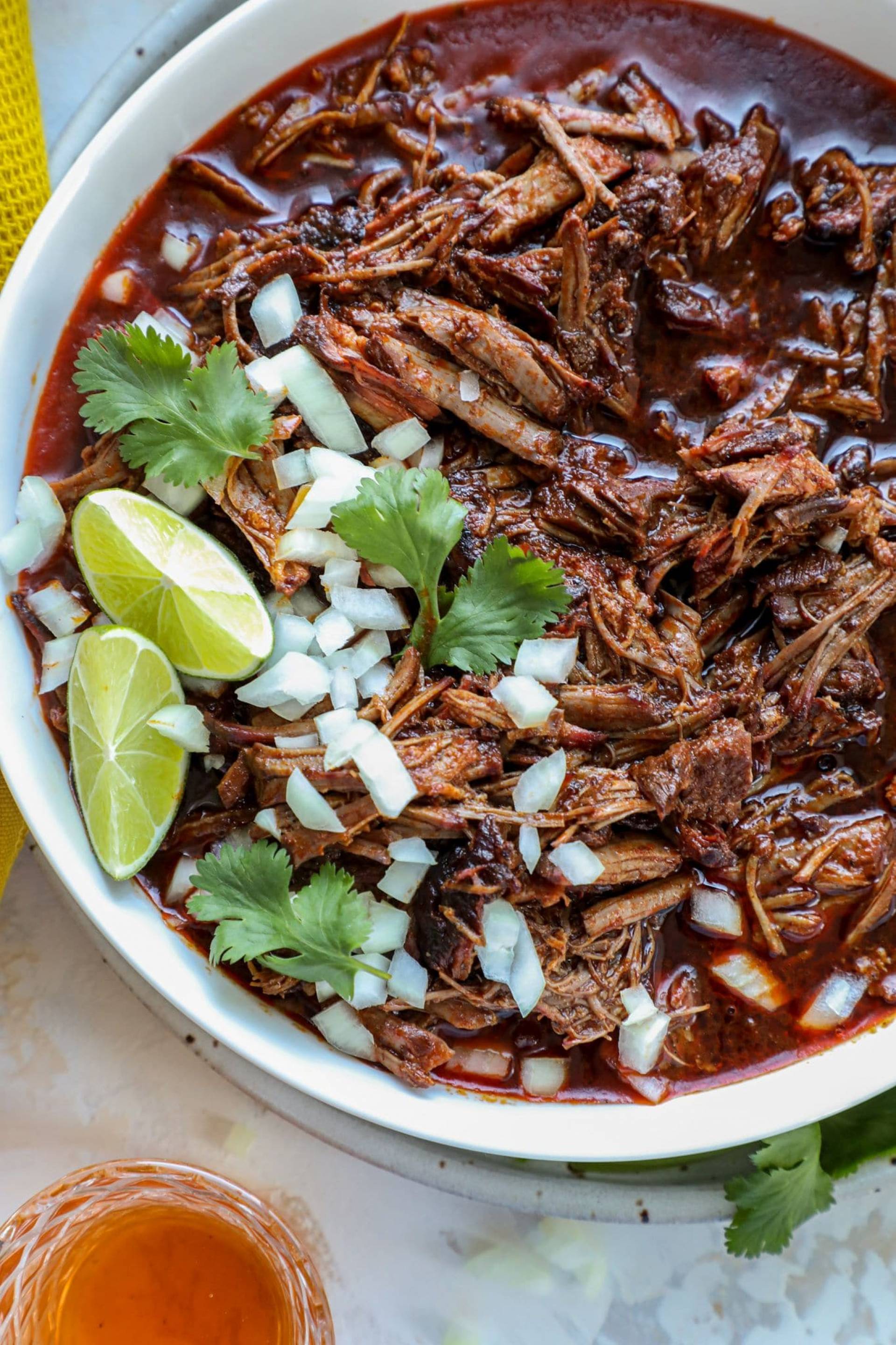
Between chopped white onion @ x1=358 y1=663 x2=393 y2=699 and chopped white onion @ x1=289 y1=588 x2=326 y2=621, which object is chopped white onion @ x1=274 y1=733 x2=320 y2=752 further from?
chopped white onion @ x1=289 y1=588 x2=326 y2=621

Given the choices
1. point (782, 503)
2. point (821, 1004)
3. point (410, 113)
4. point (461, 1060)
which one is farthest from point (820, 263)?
point (461, 1060)

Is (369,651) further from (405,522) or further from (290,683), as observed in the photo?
(405,522)

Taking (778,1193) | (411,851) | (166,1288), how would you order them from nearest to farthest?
(411,851) → (778,1193) → (166,1288)

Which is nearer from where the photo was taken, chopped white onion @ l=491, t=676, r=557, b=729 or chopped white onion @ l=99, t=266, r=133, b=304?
chopped white onion @ l=491, t=676, r=557, b=729

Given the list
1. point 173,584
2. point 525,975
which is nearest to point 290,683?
point 173,584

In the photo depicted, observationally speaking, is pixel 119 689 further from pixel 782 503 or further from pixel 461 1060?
pixel 782 503

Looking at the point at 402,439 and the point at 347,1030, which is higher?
the point at 402,439

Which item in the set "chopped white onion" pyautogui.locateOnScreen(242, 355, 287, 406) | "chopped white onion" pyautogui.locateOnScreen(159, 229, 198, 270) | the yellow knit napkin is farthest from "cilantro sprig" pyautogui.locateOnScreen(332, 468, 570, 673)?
the yellow knit napkin
